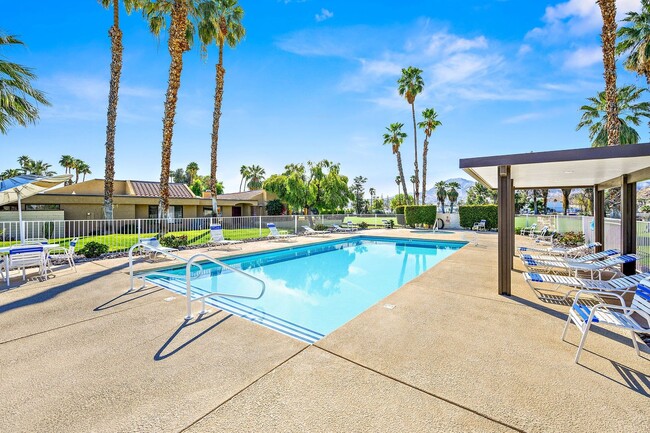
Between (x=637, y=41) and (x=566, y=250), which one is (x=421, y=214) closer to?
(x=637, y=41)

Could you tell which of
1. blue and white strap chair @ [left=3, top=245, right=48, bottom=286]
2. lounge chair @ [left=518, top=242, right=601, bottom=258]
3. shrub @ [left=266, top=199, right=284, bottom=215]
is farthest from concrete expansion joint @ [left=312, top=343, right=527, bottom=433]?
shrub @ [left=266, top=199, right=284, bottom=215]

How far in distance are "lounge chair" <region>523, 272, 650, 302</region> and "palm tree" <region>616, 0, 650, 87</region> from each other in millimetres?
13135

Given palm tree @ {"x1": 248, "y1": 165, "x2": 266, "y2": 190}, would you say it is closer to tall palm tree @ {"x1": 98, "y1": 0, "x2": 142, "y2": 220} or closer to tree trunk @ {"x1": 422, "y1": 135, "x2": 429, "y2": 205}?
tree trunk @ {"x1": 422, "y1": 135, "x2": 429, "y2": 205}

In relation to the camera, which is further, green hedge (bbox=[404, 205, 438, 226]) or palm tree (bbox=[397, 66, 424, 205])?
palm tree (bbox=[397, 66, 424, 205])

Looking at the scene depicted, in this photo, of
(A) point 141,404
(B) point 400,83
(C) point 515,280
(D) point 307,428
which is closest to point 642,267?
(C) point 515,280

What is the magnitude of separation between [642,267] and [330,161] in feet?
75.0

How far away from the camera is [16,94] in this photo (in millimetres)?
10398

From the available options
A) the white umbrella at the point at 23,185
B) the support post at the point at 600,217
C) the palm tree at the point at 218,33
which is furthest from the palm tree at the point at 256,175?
the support post at the point at 600,217

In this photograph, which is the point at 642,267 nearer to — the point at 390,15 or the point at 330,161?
the point at 390,15

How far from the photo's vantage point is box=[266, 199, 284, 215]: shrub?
101ft

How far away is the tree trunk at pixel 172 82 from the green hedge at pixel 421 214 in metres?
18.3

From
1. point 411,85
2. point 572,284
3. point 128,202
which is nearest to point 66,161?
point 128,202

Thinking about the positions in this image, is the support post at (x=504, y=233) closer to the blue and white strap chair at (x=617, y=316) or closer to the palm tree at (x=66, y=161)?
the blue and white strap chair at (x=617, y=316)

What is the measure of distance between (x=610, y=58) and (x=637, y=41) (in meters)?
4.86
